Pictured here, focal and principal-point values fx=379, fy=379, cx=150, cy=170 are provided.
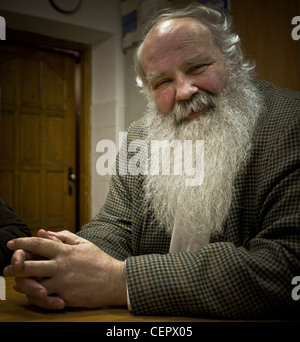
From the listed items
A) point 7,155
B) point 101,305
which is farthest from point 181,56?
point 7,155

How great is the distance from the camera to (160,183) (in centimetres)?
124

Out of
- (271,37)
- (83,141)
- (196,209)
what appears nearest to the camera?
(196,209)

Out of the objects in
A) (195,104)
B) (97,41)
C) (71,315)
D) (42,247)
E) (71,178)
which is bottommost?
(71,315)

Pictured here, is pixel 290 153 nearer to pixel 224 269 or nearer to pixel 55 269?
pixel 224 269

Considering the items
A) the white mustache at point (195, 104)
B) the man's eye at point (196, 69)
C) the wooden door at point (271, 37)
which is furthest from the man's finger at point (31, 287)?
the wooden door at point (271, 37)

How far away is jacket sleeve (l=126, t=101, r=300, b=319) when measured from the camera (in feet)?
2.42

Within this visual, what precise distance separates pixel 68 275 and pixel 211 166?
1.78ft

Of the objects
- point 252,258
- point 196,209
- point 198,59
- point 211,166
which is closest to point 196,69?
point 198,59

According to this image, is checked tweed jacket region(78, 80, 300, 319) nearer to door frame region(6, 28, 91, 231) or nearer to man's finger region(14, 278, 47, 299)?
man's finger region(14, 278, 47, 299)

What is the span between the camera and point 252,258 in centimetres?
77

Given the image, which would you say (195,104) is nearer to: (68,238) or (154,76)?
(154,76)

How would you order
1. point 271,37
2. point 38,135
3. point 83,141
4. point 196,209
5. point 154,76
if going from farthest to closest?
point 83,141 < point 38,135 < point 271,37 < point 154,76 < point 196,209

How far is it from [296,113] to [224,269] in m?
0.47

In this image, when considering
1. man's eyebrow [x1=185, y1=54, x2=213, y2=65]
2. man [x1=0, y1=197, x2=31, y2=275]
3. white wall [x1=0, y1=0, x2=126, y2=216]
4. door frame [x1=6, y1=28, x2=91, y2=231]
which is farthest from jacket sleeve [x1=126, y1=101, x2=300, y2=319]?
door frame [x1=6, y1=28, x2=91, y2=231]
